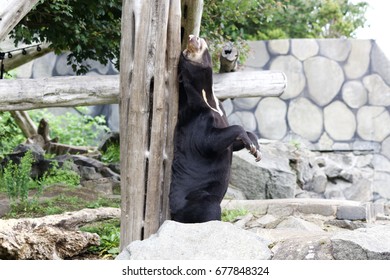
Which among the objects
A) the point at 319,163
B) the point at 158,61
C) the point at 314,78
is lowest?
the point at 319,163

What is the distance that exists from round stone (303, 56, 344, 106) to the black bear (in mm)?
8150

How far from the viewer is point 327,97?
42.2 ft

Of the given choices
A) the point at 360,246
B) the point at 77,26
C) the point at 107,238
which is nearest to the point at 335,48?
the point at 77,26

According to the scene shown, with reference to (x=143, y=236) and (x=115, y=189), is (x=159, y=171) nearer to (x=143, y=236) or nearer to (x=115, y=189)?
(x=143, y=236)

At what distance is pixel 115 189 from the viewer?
843 cm

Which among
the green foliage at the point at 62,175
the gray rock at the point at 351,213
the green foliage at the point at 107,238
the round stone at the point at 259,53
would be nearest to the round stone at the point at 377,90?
the round stone at the point at 259,53

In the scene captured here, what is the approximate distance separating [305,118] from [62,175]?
18.7 ft

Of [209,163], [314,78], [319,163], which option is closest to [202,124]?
[209,163]

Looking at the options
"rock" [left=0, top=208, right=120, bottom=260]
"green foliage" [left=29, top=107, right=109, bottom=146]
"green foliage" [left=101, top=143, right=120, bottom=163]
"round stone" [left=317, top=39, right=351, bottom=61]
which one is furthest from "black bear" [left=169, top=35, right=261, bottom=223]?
"green foliage" [left=29, top=107, right=109, bottom=146]

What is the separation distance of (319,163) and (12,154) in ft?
17.0

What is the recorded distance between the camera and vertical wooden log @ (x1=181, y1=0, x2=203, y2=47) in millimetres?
5258

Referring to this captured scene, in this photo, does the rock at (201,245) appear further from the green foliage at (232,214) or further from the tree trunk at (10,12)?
the green foliage at (232,214)

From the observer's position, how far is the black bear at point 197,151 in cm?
486

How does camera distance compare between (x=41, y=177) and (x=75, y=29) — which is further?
(x=41, y=177)
